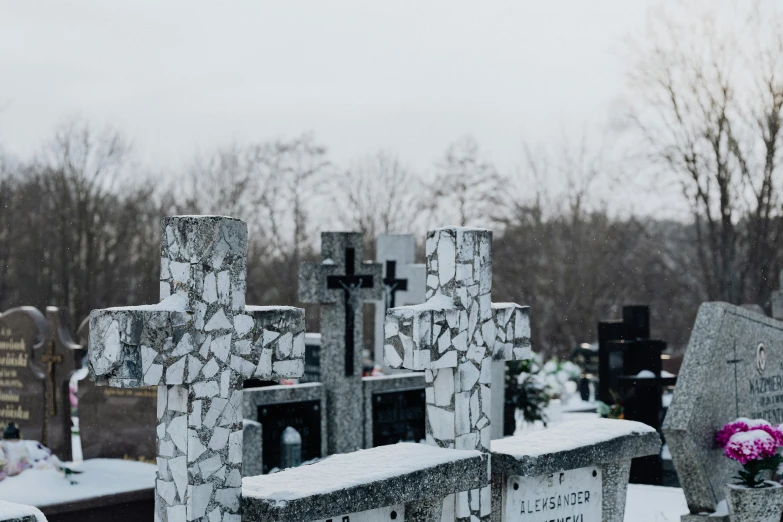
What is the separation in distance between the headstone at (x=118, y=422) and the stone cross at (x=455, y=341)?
456cm

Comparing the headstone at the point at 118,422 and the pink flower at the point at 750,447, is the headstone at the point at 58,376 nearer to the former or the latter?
the headstone at the point at 118,422

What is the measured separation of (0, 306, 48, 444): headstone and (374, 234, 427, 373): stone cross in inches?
157

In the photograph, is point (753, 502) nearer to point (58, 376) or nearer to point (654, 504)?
point (654, 504)

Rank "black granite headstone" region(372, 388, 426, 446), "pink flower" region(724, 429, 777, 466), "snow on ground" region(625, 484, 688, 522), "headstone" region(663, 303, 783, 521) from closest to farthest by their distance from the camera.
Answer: "pink flower" region(724, 429, 777, 466) < "headstone" region(663, 303, 783, 521) < "snow on ground" region(625, 484, 688, 522) < "black granite headstone" region(372, 388, 426, 446)

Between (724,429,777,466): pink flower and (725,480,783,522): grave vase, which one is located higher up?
(724,429,777,466): pink flower

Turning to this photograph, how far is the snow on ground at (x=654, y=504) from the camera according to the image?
859cm

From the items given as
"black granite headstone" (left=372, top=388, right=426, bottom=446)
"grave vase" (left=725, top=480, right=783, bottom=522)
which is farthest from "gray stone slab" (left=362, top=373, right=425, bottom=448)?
"grave vase" (left=725, top=480, right=783, bottom=522)

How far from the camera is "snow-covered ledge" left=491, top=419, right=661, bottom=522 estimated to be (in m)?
5.83

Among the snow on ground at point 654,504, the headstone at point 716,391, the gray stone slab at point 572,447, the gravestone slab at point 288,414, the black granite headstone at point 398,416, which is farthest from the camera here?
the black granite headstone at point 398,416

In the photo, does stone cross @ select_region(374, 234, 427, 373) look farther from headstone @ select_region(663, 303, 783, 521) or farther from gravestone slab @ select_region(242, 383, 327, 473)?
headstone @ select_region(663, 303, 783, 521)

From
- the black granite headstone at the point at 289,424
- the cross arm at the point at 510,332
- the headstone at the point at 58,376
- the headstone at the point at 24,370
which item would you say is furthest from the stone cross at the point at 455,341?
the headstone at the point at 24,370

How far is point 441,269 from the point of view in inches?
225

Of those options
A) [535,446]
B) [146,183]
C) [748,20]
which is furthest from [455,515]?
[146,183]

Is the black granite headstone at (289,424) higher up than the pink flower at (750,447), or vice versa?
the pink flower at (750,447)
